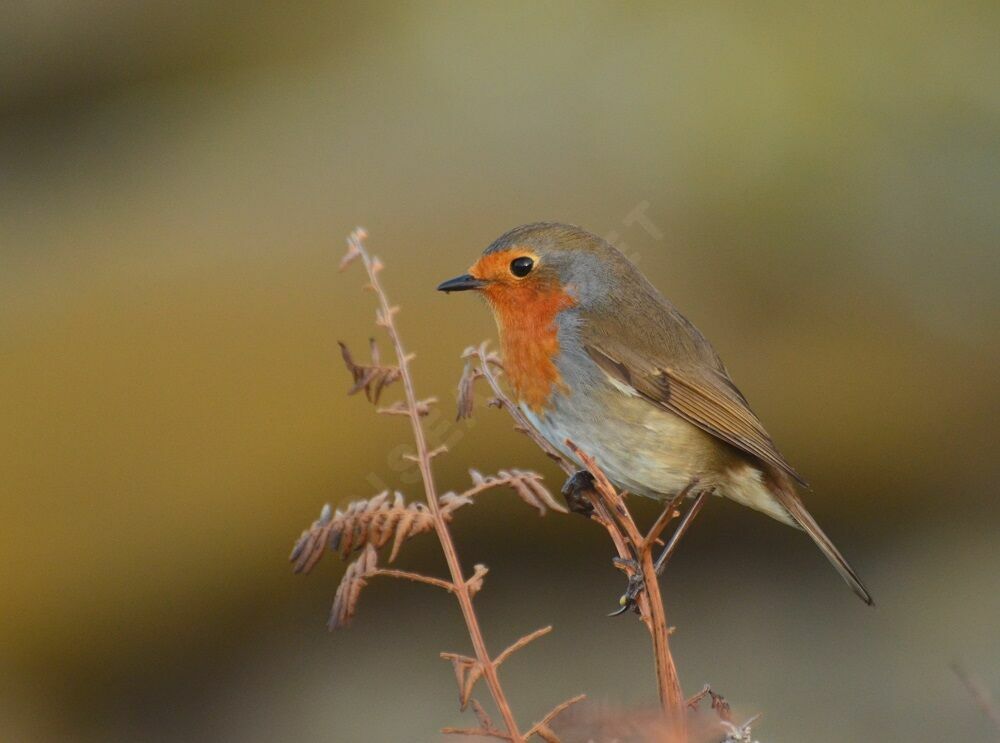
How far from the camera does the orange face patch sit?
8.87 ft

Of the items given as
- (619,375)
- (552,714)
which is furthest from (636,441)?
(552,714)

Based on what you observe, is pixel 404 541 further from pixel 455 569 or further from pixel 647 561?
pixel 647 561

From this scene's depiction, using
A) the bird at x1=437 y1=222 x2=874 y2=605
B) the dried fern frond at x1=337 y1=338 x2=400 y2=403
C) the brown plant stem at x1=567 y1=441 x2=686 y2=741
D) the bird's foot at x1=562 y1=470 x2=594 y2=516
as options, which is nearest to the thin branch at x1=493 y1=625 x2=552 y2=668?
the brown plant stem at x1=567 y1=441 x2=686 y2=741

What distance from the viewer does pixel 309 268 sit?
5.68 metres

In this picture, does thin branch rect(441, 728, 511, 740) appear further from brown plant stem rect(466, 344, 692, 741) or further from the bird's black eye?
the bird's black eye

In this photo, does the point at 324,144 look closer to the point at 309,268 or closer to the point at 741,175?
the point at 309,268

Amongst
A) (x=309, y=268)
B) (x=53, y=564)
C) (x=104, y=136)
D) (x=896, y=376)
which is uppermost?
(x=104, y=136)

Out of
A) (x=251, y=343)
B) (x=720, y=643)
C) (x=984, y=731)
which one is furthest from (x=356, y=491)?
(x=984, y=731)

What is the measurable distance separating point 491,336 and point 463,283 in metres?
2.57

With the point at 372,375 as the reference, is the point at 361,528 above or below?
below

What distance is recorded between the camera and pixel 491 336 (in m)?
5.17

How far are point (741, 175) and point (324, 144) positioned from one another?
7.24ft

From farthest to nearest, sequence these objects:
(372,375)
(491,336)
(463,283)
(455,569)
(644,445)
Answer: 1. (491,336)
2. (644,445)
3. (463,283)
4. (372,375)
5. (455,569)

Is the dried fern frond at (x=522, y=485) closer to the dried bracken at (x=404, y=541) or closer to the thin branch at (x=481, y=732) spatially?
the dried bracken at (x=404, y=541)
